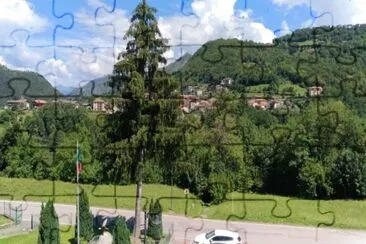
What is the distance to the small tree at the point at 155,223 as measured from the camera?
72.1ft

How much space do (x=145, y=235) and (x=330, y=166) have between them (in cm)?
2042

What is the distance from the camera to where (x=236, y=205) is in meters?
32.1

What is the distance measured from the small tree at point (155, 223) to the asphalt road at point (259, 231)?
1632mm

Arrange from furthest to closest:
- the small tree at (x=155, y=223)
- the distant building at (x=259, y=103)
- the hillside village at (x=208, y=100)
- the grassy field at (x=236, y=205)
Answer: the distant building at (x=259, y=103)
the hillside village at (x=208, y=100)
the grassy field at (x=236, y=205)
the small tree at (x=155, y=223)

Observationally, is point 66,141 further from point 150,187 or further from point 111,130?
point 111,130

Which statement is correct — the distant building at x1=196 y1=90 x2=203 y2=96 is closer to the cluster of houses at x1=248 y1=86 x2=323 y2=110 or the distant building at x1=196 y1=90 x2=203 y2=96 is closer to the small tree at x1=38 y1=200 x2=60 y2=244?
the cluster of houses at x1=248 y1=86 x2=323 y2=110

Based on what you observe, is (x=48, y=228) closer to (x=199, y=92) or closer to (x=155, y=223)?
(x=155, y=223)

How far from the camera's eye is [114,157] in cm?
2250

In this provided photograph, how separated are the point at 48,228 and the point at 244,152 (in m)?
27.0

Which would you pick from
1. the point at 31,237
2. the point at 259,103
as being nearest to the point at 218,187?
the point at 259,103

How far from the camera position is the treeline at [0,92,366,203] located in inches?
1407

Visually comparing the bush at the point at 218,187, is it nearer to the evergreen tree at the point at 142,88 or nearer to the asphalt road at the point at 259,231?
the asphalt road at the point at 259,231

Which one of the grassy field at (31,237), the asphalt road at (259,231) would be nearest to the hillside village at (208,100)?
the asphalt road at (259,231)

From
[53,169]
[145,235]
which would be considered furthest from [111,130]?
[53,169]
